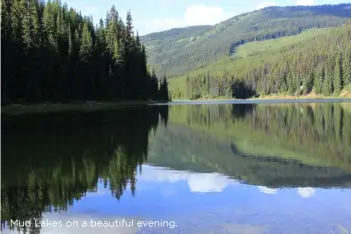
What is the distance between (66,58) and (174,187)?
68.7 m

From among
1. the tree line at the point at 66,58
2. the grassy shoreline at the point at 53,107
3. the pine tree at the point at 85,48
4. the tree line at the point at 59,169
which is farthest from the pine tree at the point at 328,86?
the tree line at the point at 59,169

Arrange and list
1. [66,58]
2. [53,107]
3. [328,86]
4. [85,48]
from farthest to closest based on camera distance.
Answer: [328,86] < [85,48] < [66,58] < [53,107]

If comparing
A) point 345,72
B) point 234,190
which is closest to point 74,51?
point 234,190

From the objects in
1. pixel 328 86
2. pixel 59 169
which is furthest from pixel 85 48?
pixel 328 86

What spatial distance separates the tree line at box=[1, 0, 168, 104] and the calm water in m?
39.2

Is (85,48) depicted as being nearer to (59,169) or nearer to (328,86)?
(59,169)

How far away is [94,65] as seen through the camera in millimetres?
91188

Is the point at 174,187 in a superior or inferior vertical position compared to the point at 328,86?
inferior

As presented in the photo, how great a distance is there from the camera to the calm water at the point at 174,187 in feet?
36.6

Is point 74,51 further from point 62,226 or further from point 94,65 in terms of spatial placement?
point 62,226

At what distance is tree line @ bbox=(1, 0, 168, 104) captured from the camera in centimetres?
6438

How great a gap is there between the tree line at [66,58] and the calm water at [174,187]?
129ft

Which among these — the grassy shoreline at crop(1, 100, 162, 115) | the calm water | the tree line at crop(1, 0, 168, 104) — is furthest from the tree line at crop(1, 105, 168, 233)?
the tree line at crop(1, 0, 168, 104)

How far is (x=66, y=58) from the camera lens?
8081cm
